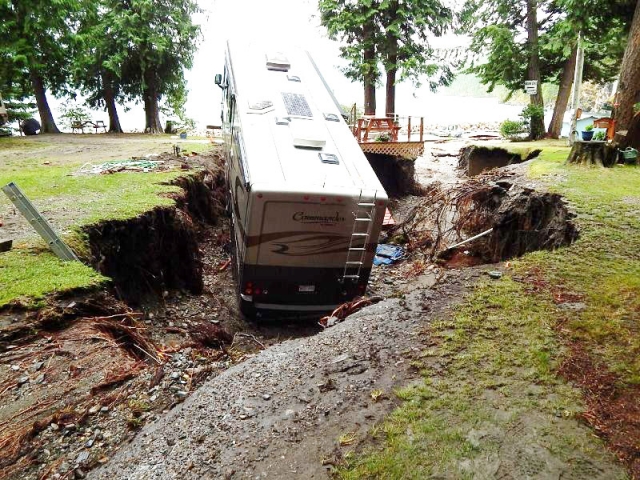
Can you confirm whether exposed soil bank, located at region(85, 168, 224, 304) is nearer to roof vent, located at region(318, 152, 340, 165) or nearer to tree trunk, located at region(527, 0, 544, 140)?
roof vent, located at region(318, 152, 340, 165)

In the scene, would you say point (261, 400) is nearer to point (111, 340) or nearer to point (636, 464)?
point (111, 340)

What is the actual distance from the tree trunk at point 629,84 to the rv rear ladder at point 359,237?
9180 millimetres

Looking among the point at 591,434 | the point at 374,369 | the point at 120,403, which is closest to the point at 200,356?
the point at 120,403

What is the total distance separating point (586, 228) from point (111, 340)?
6.84 metres

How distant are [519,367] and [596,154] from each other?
10136 mm

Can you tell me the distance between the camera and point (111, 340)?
4.51 m

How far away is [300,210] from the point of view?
6.94 m

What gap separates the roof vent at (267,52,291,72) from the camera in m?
10.2

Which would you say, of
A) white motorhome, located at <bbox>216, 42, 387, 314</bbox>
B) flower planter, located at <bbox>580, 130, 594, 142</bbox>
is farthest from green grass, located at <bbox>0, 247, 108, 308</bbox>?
flower planter, located at <bbox>580, 130, 594, 142</bbox>

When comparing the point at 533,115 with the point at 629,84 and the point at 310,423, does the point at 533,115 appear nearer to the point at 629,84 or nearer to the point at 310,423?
the point at 629,84

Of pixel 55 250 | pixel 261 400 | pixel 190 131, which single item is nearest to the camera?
pixel 261 400

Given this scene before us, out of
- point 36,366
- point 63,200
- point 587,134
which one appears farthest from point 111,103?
point 36,366

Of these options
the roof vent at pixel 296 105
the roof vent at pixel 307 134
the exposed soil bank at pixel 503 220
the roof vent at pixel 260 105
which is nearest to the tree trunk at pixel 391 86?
the exposed soil bank at pixel 503 220

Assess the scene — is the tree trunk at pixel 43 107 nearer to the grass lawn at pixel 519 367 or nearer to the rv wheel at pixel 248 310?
the rv wheel at pixel 248 310
